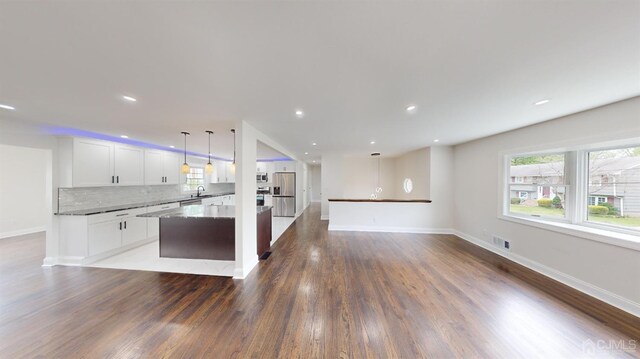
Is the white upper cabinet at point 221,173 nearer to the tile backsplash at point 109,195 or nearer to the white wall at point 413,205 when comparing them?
the tile backsplash at point 109,195

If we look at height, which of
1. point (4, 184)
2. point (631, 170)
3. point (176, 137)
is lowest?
point (4, 184)

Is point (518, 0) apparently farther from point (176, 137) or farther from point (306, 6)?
point (176, 137)

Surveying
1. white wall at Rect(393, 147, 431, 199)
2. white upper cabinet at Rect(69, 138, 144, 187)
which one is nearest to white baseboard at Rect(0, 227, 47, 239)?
white upper cabinet at Rect(69, 138, 144, 187)

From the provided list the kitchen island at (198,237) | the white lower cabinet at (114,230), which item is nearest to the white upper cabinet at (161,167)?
the white lower cabinet at (114,230)

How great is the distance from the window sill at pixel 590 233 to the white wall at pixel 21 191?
1038 centimetres

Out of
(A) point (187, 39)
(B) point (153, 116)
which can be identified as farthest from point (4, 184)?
(A) point (187, 39)

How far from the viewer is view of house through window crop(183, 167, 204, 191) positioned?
6.64 metres

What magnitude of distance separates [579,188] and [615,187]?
34cm

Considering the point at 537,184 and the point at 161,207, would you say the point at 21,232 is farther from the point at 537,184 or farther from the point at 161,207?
the point at 537,184

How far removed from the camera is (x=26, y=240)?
479cm

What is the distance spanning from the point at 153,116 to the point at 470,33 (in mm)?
3664

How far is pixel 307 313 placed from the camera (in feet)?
7.16

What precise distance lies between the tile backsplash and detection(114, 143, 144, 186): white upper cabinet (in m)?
0.42

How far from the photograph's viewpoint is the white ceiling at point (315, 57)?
3.59ft
